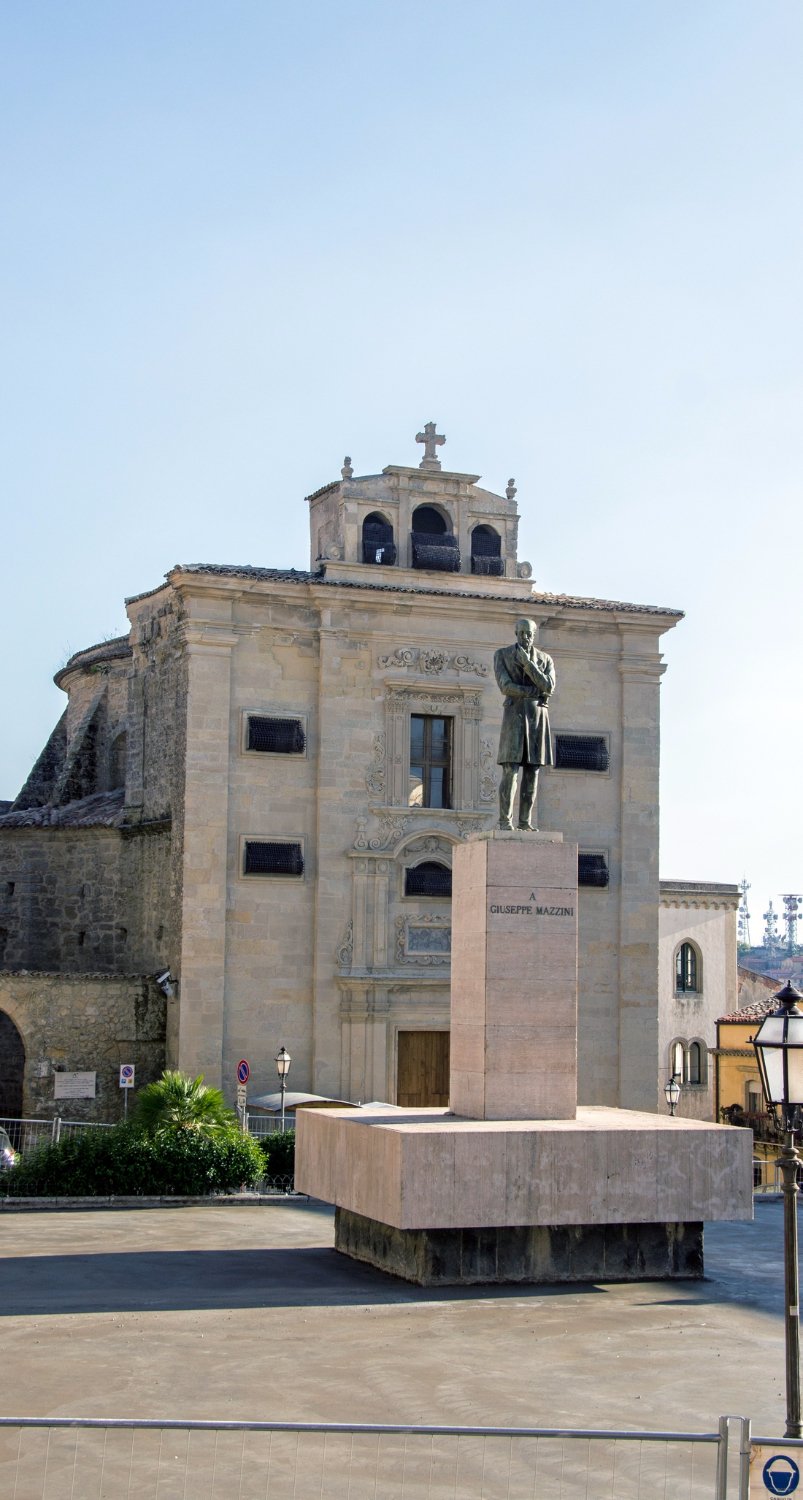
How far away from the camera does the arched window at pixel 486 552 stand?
113ft

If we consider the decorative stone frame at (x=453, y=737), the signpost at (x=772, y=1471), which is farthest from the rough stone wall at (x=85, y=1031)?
the signpost at (x=772, y=1471)

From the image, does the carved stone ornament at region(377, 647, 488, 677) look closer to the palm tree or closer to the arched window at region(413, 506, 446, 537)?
the arched window at region(413, 506, 446, 537)

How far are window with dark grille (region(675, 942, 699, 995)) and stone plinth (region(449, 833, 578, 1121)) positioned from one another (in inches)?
1305

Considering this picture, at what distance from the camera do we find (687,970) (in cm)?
5122

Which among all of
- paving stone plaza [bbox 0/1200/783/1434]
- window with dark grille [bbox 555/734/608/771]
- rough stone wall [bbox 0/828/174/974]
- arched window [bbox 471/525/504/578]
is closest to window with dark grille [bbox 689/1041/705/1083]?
window with dark grille [bbox 555/734/608/771]

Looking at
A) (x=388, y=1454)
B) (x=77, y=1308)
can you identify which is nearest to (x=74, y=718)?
(x=77, y=1308)

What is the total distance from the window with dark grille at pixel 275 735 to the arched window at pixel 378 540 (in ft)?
12.2

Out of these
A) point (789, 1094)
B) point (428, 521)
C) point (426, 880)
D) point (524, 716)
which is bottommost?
point (789, 1094)

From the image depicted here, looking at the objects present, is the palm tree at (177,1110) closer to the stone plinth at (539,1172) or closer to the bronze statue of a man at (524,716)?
the stone plinth at (539,1172)

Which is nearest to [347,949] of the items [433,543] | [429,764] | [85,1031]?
[429,764]

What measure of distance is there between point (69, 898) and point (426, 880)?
329 inches

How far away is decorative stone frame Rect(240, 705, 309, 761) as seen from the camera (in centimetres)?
3216

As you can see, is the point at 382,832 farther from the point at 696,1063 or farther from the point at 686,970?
the point at 696,1063

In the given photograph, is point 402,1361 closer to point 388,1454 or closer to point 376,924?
point 388,1454
